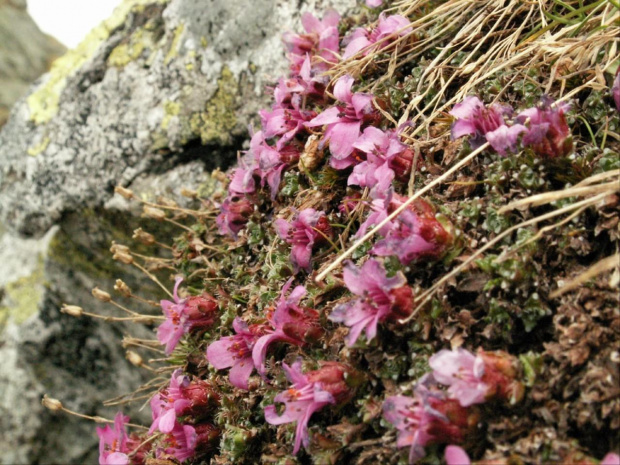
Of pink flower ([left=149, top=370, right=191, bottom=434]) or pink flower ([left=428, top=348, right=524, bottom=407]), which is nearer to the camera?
pink flower ([left=428, top=348, right=524, bottom=407])

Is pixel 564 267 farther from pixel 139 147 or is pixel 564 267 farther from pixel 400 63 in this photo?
pixel 139 147

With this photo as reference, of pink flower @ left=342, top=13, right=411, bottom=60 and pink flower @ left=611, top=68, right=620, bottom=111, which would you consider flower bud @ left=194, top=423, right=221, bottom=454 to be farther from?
pink flower @ left=611, top=68, right=620, bottom=111

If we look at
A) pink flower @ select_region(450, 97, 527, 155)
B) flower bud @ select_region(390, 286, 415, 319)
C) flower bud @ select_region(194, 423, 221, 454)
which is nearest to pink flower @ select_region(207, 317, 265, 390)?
flower bud @ select_region(194, 423, 221, 454)

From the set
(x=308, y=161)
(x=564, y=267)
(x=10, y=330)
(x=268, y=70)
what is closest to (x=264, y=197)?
(x=308, y=161)

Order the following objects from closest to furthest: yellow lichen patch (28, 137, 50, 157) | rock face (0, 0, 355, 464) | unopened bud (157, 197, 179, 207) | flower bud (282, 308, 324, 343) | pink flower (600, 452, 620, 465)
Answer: pink flower (600, 452, 620, 465)
flower bud (282, 308, 324, 343)
unopened bud (157, 197, 179, 207)
rock face (0, 0, 355, 464)
yellow lichen patch (28, 137, 50, 157)

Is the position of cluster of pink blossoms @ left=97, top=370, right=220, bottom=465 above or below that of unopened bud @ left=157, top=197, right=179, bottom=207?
below

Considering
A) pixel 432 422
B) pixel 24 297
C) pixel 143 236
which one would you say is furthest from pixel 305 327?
pixel 24 297
